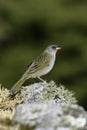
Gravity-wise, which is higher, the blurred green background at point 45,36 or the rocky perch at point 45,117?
the blurred green background at point 45,36

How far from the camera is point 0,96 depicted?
10.2 metres

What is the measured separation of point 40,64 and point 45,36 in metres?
25.4

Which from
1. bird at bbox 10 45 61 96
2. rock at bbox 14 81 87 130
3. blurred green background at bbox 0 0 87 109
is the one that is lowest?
rock at bbox 14 81 87 130

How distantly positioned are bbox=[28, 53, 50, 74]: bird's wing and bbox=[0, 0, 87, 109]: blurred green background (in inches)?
704

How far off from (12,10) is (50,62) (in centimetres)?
2790

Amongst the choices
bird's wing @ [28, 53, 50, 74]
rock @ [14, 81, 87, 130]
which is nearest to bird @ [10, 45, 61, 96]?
bird's wing @ [28, 53, 50, 74]

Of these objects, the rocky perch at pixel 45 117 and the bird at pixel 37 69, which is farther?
the bird at pixel 37 69

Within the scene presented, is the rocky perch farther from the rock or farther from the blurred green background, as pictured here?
the blurred green background

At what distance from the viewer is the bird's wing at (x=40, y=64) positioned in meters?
11.1

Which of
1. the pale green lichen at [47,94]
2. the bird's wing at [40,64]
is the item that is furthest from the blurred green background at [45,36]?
the pale green lichen at [47,94]

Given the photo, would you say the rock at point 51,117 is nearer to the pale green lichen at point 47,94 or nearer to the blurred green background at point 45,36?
the pale green lichen at point 47,94

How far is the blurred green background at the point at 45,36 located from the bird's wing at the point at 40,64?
17.9m

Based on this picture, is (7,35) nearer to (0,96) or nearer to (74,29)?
(74,29)

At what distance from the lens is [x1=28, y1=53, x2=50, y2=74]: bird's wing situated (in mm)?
11055
